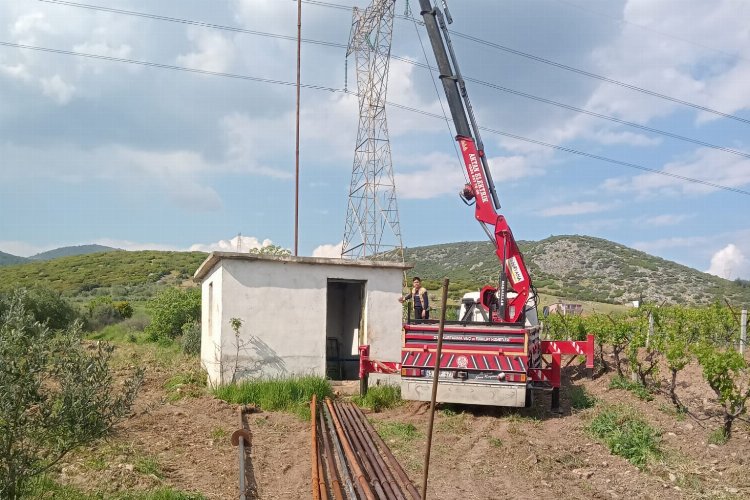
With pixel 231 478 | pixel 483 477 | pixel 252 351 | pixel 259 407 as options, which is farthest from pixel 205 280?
pixel 483 477

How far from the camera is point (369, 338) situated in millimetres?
13984

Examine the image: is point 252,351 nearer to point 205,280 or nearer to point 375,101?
point 205,280

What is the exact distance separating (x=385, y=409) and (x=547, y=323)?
10.3m

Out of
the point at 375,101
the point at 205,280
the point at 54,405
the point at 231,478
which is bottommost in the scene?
the point at 231,478

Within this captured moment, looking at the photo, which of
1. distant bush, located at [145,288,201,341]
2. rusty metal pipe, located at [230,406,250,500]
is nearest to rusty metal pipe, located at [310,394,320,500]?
rusty metal pipe, located at [230,406,250,500]

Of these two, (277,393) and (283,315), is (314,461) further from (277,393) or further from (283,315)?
(283,315)

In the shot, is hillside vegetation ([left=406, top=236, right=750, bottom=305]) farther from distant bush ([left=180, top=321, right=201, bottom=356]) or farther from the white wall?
the white wall

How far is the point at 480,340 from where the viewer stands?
11.3 metres

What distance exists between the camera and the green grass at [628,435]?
880cm

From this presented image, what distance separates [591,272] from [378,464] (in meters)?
65.0

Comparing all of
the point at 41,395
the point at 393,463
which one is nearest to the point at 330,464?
the point at 393,463

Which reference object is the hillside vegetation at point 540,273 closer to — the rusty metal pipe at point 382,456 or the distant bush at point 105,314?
the distant bush at point 105,314

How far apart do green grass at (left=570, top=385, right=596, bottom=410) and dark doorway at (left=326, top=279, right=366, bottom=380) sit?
5.60m

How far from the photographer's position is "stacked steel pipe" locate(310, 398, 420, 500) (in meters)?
6.85
